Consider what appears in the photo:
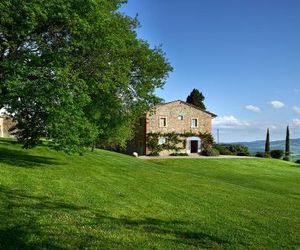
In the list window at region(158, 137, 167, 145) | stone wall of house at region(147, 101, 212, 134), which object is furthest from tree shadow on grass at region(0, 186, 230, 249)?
stone wall of house at region(147, 101, 212, 134)

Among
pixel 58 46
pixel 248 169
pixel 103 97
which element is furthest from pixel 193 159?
pixel 58 46

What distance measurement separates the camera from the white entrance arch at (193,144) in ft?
231

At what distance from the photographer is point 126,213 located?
14.6 m

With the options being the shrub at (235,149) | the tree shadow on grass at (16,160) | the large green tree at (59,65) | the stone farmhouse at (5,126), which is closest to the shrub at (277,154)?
the shrub at (235,149)

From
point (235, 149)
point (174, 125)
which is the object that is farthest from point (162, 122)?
point (235, 149)

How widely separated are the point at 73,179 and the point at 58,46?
7509 mm

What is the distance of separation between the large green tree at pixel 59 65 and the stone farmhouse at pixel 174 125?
39640 mm

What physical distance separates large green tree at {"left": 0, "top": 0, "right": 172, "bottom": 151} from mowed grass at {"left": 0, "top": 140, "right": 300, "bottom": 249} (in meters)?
2.38

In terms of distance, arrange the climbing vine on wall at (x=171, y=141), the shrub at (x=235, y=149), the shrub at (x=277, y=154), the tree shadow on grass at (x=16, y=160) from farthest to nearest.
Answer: the shrub at (x=277, y=154)
the shrub at (x=235, y=149)
the climbing vine on wall at (x=171, y=141)
the tree shadow on grass at (x=16, y=160)

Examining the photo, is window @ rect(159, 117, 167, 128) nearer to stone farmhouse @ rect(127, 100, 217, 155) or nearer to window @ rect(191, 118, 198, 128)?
stone farmhouse @ rect(127, 100, 217, 155)

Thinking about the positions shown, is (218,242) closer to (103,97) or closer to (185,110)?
(103,97)

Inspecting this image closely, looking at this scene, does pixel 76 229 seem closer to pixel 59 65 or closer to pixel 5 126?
pixel 59 65

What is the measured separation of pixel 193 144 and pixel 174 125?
454 cm

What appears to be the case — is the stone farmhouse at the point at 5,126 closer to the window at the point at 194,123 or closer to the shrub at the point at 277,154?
the window at the point at 194,123
